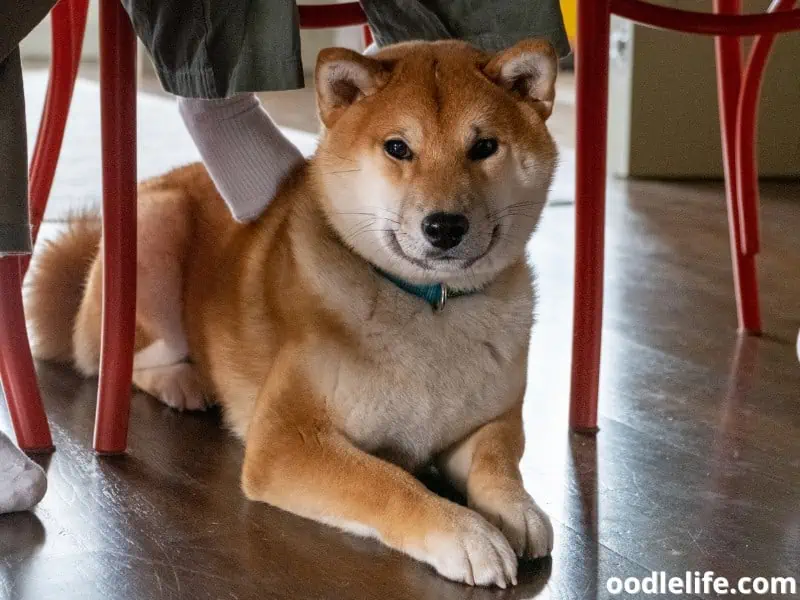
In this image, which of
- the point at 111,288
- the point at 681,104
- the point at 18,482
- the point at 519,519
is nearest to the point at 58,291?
the point at 111,288

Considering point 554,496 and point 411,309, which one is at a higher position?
point 411,309

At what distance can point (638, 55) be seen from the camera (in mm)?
4195

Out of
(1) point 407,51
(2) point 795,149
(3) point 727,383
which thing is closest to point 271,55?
(1) point 407,51

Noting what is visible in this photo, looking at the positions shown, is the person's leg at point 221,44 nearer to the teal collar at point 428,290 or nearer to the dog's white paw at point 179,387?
the teal collar at point 428,290

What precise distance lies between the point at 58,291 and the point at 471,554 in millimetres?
1089

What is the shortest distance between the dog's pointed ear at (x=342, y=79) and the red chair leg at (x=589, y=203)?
0.40 metres

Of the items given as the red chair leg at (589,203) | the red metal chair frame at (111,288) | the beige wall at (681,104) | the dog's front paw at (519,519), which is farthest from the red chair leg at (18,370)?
the beige wall at (681,104)

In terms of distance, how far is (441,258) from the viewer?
4.30 feet

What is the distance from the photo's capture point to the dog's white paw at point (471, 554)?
3.92ft

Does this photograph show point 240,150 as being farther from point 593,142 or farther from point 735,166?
point 735,166

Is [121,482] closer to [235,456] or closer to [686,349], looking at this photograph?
[235,456]

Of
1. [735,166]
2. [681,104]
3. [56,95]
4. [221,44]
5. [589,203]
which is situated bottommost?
[681,104]

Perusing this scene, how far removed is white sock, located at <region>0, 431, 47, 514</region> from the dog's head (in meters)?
Answer: 0.46

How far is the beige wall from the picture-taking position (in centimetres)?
420
